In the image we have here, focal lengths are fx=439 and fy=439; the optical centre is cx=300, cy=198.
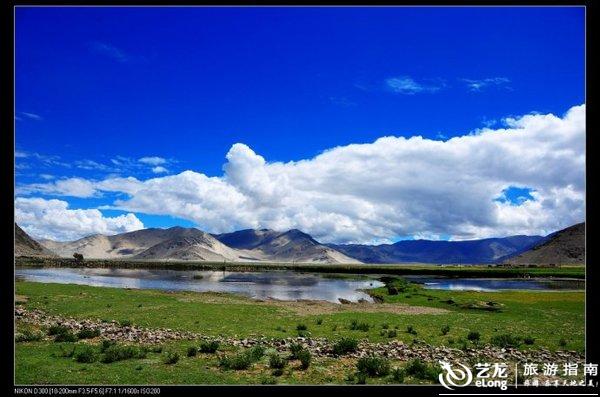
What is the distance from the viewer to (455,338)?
30.7m

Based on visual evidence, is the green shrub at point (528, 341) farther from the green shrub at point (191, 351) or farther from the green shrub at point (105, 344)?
the green shrub at point (105, 344)

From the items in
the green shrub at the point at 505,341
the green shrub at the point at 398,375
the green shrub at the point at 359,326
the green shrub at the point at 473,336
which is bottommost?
the green shrub at the point at 359,326

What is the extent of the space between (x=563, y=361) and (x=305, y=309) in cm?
2891

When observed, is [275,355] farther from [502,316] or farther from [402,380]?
[502,316]

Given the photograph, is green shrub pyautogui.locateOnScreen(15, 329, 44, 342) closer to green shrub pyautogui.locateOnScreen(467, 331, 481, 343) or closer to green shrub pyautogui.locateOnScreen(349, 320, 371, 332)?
green shrub pyautogui.locateOnScreen(349, 320, 371, 332)

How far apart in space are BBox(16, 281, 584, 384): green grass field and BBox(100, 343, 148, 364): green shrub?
463 mm

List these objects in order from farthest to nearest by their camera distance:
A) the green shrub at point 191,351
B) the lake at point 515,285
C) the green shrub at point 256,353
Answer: the lake at point 515,285
the green shrub at point 191,351
the green shrub at point 256,353

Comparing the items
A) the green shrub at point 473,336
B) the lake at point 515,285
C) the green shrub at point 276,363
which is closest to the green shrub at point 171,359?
the green shrub at point 276,363

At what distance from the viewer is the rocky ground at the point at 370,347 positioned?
24766 mm

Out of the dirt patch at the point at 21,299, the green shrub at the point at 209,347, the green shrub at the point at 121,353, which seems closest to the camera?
the green shrub at the point at 121,353

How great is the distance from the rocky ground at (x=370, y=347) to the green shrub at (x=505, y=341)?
49.2 inches
